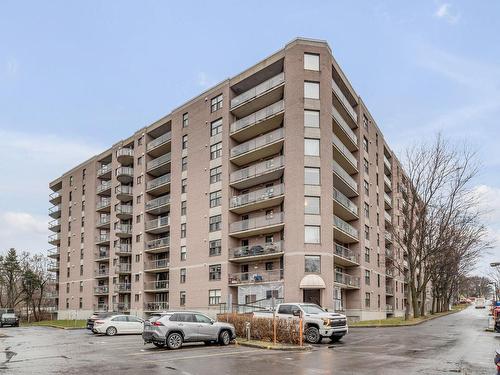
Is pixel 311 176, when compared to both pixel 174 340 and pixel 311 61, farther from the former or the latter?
pixel 174 340


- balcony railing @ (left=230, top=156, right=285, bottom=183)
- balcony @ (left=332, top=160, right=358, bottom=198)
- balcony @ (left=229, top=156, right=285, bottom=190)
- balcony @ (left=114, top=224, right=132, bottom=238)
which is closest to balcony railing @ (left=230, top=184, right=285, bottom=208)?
balcony @ (left=229, top=156, right=285, bottom=190)

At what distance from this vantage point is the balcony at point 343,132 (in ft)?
148

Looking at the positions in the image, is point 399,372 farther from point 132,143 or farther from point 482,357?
point 132,143

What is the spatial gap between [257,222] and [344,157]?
10735 mm

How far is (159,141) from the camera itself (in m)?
58.5

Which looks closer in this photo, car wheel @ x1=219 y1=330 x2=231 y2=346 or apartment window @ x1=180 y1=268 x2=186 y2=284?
car wheel @ x1=219 y1=330 x2=231 y2=346

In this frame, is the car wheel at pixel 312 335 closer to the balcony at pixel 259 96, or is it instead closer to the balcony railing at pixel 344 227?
the balcony railing at pixel 344 227

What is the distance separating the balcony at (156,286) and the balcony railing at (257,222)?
13504 mm

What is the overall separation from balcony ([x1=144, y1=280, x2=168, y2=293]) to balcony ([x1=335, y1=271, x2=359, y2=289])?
19.9 metres

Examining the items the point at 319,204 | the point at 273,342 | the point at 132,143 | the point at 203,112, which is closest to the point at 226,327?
the point at 273,342

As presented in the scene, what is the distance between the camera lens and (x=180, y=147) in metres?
54.4

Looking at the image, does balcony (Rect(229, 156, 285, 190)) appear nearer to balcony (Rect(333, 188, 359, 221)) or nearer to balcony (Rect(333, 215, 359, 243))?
balcony (Rect(333, 188, 359, 221))

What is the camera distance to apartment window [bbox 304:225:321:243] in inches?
1603

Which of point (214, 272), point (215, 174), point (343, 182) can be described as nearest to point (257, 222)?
point (214, 272)
